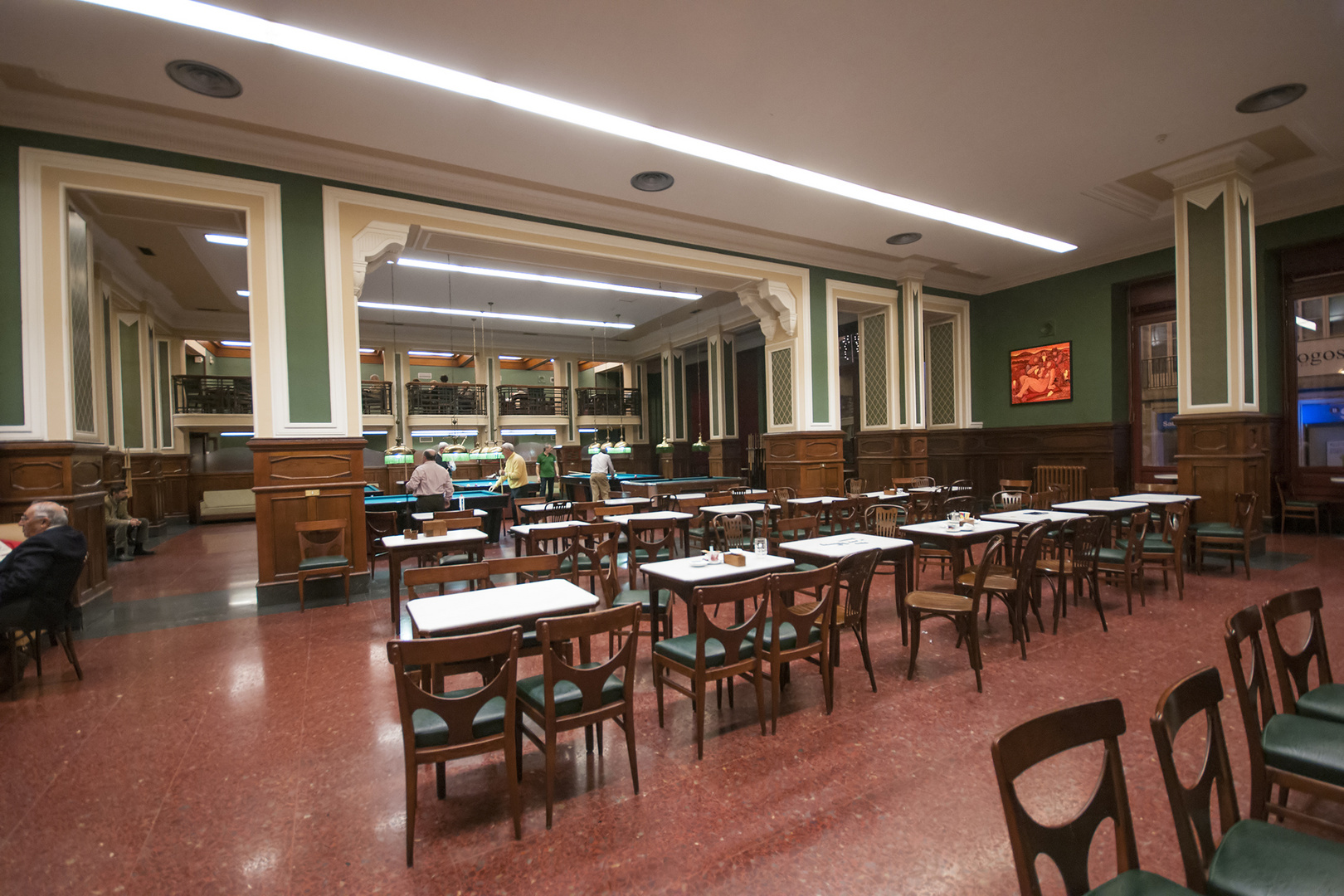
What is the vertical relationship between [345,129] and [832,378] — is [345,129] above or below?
above

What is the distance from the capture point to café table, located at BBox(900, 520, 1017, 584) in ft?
14.3

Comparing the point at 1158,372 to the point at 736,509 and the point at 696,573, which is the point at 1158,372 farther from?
the point at 696,573

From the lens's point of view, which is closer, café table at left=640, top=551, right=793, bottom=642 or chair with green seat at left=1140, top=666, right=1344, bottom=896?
chair with green seat at left=1140, top=666, right=1344, bottom=896

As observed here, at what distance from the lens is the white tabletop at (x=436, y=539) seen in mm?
4758

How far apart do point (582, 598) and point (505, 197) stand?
217 inches

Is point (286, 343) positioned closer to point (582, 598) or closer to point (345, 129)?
point (345, 129)

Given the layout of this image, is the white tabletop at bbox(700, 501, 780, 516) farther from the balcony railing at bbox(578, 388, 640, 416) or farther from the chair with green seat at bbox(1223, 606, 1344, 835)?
the balcony railing at bbox(578, 388, 640, 416)

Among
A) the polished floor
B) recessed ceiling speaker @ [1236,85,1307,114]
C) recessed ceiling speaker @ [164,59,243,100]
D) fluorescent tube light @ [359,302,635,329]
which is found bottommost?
the polished floor

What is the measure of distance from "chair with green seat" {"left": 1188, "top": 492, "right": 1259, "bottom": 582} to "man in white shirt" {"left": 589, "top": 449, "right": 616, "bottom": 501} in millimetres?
8021

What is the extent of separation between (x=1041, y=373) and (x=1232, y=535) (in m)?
5.27

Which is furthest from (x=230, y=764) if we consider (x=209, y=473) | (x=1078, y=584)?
(x=209, y=473)

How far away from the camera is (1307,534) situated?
7941mm

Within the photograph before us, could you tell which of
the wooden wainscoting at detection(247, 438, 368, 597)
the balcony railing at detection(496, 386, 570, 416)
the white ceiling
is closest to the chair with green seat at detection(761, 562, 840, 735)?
the white ceiling

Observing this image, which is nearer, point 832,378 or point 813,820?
point 813,820
